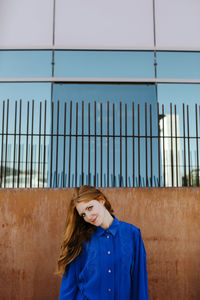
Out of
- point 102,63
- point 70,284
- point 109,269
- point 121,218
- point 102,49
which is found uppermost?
point 102,49

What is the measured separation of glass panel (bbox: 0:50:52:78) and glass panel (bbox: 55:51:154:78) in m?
0.30

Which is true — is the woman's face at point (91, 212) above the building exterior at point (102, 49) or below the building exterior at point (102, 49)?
below

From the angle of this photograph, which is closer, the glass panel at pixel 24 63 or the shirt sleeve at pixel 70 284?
the shirt sleeve at pixel 70 284

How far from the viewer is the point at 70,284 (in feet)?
6.91

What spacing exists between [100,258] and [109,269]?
0.09 metres

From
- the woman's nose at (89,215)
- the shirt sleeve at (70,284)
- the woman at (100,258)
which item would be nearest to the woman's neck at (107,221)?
the woman at (100,258)

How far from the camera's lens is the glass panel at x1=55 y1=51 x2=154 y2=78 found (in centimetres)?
759

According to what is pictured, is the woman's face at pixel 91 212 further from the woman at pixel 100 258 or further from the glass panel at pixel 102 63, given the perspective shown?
the glass panel at pixel 102 63

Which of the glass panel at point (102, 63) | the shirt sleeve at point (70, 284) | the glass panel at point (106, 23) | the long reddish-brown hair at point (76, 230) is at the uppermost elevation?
the glass panel at point (106, 23)

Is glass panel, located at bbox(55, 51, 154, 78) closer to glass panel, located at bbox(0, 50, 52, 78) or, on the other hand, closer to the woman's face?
glass panel, located at bbox(0, 50, 52, 78)

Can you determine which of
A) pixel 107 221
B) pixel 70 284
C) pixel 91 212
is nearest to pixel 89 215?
pixel 91 212

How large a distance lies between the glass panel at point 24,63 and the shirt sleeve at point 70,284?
6149 mm

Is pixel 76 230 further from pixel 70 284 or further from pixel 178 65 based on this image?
pixel 178 65

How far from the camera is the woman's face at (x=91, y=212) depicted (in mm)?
2109
